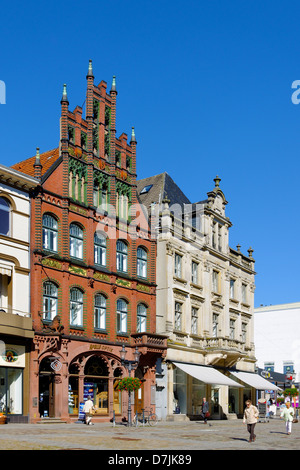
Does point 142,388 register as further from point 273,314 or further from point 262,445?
point 273,314

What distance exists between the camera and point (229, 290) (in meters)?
57.9

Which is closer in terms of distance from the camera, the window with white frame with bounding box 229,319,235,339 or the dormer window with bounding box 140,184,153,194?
the dormer window with bounding box 140,184,153,194

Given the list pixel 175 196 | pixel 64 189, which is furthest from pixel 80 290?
pixel 175 196

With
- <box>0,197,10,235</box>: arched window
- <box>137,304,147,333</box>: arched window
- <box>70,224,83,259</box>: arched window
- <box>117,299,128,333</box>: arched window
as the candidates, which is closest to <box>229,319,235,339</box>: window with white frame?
<box>137,304,147,333</box>: arched window

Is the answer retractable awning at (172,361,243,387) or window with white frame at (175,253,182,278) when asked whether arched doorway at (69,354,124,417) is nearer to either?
retractable awning at (172,361,243,387)

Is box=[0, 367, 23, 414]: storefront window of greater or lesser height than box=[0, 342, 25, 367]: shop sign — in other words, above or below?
below

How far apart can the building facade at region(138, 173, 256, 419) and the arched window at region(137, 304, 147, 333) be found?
4.94 ft

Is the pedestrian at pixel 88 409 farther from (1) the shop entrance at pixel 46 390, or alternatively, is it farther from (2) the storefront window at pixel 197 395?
(2) the storefront window at pixel 197 395

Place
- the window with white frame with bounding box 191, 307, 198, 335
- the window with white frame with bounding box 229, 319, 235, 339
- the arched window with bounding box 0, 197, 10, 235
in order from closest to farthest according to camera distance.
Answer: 1. the arched window with bounding box 0, 197, 10, 235
2. the window with white frame with bounding box 191, 307, 198, 335
3. the window with white frame with bounding box 229, 319, 235, 339

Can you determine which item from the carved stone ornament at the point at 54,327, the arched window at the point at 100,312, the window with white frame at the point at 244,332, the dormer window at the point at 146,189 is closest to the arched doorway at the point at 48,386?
the carved stone ornament at the point at 54,327

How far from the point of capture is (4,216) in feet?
123

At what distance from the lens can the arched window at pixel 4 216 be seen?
122 ft

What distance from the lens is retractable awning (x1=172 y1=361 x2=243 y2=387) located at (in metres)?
47.3

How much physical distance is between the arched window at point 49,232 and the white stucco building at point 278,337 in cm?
6595
